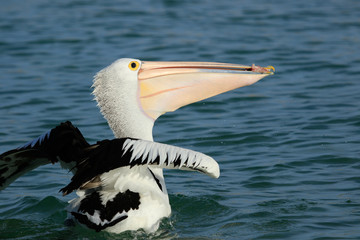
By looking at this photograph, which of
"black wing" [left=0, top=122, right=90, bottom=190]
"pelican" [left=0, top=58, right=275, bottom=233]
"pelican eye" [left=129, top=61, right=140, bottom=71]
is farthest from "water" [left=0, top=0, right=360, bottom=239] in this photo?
"pelican eye" [left=129, top=61, right=140, bottom=71]

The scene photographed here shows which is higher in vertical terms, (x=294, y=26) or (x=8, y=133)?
(x=294, y=26)

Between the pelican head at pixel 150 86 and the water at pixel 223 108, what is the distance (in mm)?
865

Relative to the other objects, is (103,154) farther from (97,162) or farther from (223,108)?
(223,108)

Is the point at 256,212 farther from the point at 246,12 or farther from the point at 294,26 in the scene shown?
the point at 246,12

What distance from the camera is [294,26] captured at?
488 inches

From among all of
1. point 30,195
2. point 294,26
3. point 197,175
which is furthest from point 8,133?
point 294,26

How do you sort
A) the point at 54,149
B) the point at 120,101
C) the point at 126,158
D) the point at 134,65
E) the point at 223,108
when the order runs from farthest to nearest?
the point at 223,108 → the point at 134,65 → the point at 120,101 → the point at 54,149 → the point at 126,158

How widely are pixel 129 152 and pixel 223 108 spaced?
14.3 ft

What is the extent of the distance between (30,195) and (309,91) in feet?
13.8

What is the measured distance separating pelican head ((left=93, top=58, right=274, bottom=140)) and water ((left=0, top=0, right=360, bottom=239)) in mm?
865

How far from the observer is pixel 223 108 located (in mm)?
8719

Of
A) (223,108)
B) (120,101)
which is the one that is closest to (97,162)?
(120,101)

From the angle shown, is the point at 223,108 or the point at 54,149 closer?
the point at 54,149

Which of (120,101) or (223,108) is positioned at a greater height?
(120,101)
